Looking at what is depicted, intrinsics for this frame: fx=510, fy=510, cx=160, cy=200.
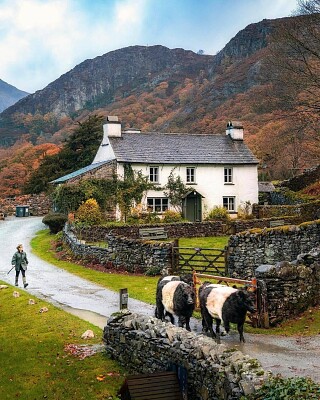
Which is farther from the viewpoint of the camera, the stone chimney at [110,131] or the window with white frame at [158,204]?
the stone chimney at [110,131]

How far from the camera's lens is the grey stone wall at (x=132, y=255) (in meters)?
25.6

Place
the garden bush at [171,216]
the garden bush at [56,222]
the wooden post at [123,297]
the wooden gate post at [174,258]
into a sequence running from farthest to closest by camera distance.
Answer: the garden bush at [56,222] → the garden bush at [171,216] → the wooden gate post at [174,258] → the wooden post at [123,297]

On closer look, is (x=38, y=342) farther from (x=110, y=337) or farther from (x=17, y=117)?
(x=17, y=117)

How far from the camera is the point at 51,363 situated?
13.6 meters

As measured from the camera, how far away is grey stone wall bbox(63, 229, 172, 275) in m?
25.6

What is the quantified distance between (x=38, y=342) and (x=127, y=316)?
331cm

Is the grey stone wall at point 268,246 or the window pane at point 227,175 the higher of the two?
the window pane at point 227,175

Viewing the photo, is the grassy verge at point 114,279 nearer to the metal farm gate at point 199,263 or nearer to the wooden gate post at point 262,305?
the metal farm gate at point 199,263

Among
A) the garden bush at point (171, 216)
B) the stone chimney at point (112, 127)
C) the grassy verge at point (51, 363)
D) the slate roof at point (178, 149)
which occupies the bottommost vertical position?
the grassy verge at point (51, 363)

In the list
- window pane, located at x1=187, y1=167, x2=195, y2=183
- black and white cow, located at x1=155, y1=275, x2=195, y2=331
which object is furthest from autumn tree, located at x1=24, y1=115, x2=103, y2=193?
black and white cow, located at x1=155, y1=275, x2=195, y2=331

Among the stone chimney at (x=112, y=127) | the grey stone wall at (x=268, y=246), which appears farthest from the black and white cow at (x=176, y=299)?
the stone chimney at (x=112, y=127)

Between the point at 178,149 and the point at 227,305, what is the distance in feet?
115

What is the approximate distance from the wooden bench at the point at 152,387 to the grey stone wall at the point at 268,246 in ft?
43.1

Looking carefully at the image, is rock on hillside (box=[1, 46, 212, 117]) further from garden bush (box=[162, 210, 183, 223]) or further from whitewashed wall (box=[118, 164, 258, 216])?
garden bush (box=[162, 210, 183, 223])
